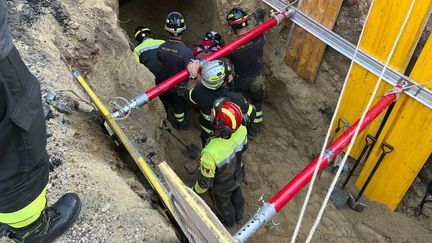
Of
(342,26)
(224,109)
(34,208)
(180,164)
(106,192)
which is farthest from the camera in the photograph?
(180,164)

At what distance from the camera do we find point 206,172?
4.22m

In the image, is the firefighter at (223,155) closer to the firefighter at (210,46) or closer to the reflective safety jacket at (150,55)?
the firefighter at (210,46)

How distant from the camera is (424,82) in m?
4.20

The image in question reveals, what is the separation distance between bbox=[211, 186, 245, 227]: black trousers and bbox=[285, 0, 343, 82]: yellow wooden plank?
6.74 feet

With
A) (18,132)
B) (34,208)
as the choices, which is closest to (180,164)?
(34,208)

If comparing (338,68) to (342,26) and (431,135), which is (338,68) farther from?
(431,135)

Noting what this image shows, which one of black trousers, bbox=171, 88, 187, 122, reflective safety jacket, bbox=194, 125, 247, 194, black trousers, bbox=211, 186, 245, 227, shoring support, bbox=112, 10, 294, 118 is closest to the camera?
reflective safety jacket, bbox=194, 125, 247, 194

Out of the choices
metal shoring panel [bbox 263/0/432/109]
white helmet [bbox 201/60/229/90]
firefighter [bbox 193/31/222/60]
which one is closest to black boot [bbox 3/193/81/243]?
white helmet [bbox 201/60/229/90]

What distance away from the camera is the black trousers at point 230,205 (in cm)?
481

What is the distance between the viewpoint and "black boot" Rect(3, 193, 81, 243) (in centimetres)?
285

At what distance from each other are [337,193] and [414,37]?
2304 mm

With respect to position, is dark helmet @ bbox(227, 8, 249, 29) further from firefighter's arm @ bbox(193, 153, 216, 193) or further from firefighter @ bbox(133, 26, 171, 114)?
firefighter's arm @ bbox(193, 153, 216, 193)

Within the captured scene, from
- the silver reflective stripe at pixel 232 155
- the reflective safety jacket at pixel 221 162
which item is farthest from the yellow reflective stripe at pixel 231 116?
the silver reflective stripe at pixel 232 155

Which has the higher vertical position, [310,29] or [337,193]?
[310,29]
